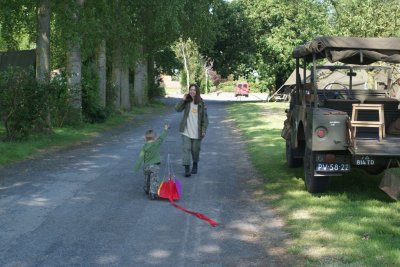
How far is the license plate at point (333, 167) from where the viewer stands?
25.1ft

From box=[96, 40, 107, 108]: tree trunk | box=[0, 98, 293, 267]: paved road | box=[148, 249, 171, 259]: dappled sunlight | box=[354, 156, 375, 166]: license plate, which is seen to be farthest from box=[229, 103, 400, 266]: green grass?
box=[96, 40, 107, 108]: tree trunk

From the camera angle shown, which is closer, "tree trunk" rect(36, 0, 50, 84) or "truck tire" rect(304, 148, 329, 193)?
"truck tire" rect(304, 148, 329, 193)

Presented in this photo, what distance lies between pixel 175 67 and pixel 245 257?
4782cm

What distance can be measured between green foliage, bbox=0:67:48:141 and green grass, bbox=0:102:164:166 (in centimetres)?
46

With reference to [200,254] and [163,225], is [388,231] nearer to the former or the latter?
[200,254]

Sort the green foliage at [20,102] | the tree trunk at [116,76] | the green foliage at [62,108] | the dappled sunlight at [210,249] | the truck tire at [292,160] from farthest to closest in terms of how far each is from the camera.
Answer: the tree trunk at [116,76]
the green foliage at [62,108]
the green foliage at [20,102]
the truck tire at [292,160]
the dappled sunlight at [210,249]

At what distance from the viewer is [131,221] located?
22.7 feet

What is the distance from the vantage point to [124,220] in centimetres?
698

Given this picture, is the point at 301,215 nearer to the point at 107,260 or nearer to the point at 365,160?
the point at 365,160

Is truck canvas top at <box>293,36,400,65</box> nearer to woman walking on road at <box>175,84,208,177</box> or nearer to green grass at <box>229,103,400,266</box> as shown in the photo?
green grass at <box>229,103,400,266</box>

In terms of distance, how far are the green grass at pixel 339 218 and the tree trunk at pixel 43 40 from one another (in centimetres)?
899

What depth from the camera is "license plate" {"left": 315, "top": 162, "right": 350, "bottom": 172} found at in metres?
7.66

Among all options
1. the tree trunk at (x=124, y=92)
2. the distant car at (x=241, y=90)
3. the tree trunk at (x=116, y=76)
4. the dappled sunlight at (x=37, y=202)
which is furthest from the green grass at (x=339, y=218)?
the distant car at (x=241, y=90)

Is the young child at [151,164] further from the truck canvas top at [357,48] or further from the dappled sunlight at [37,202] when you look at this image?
the truck canvas top at [357,48]
